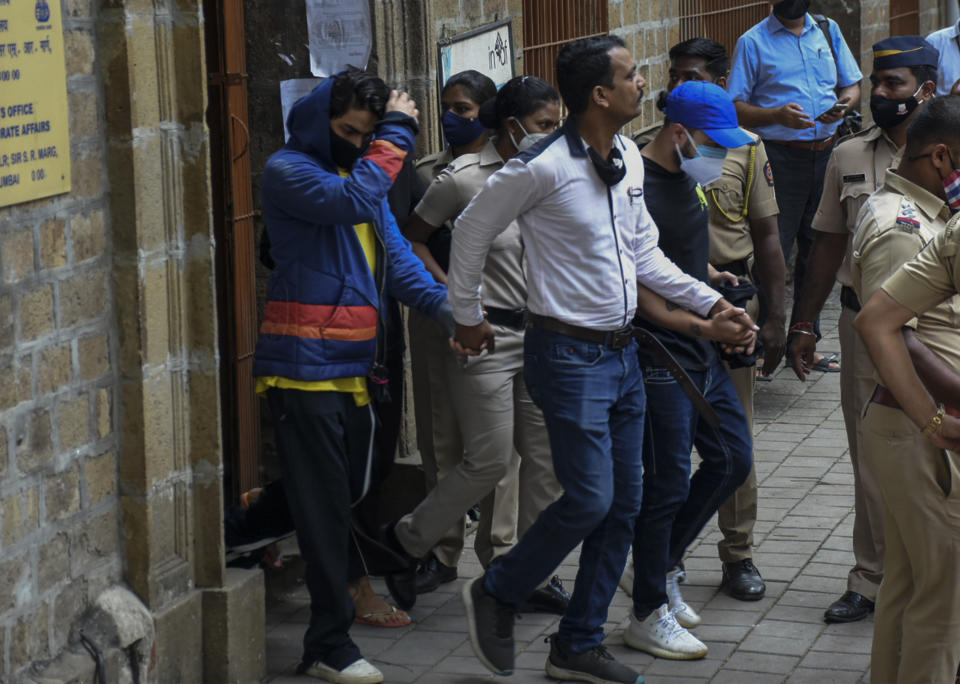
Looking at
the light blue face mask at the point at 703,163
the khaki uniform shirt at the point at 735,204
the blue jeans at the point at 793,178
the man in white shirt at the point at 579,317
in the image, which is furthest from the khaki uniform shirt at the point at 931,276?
the blue jeans at the point at 793,178

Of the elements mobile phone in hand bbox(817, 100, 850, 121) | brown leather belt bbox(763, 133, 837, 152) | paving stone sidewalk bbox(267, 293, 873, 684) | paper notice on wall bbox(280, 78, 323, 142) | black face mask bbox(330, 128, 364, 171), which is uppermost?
paper notice on wall bbox(280, 78, 323, 142)

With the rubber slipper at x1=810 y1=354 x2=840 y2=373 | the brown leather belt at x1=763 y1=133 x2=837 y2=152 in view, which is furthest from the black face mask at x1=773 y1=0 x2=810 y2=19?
the rubber slipper at x1=810 y1=354 x2=840 y2=373

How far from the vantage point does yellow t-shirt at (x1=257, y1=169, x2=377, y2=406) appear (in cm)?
520

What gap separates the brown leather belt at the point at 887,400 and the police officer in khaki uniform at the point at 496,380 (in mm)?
1664

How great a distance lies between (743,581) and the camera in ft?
20.2

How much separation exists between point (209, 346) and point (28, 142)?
0.96 metres

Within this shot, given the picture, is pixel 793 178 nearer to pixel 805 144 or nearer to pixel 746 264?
pixel 805 144

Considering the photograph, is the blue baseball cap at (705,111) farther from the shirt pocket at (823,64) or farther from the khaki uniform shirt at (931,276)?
the shirt pocket at (823,64)

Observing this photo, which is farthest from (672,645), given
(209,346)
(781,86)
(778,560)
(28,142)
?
(781,86)

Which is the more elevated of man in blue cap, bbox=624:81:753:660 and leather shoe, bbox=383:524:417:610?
man in blue cap, bbox=624:81:753:660

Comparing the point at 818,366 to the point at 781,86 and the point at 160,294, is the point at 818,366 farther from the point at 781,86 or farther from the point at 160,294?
the point at 160,294

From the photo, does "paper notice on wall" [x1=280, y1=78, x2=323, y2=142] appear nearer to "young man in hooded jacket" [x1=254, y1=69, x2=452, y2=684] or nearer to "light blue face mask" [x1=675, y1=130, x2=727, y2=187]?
"young man in hooded jacket" [x1=254, y1=69, x2=452, y2=684]

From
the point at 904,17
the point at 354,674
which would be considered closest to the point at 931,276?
the point at 354,674

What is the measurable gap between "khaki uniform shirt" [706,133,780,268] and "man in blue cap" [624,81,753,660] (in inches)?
25.4
